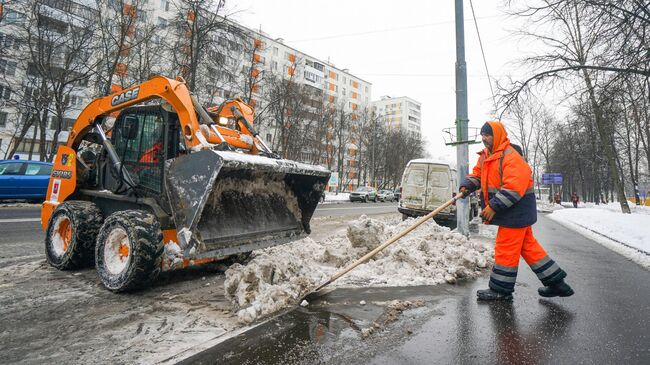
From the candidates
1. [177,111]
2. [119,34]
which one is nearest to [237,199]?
[177,111]

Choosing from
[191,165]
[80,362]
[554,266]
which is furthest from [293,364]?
[554,266]

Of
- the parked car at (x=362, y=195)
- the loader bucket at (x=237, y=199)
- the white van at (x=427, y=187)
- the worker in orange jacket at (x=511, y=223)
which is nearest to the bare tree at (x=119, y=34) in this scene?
the white van at (x=427, y=187)

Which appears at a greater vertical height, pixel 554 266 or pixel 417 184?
pixel 417 184

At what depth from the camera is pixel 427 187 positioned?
1187cm

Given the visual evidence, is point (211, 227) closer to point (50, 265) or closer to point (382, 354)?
point (382, 354)

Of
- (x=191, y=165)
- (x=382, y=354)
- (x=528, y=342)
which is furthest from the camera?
(x=191, y=165)

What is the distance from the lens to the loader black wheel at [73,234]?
4.35 meters

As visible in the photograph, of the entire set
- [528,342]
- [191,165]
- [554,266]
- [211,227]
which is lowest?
[528,342]

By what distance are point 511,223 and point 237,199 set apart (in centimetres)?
310

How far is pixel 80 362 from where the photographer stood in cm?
230

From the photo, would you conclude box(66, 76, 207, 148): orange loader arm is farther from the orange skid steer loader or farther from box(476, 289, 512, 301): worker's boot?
box(476, 289, 512, 301): worker's boot

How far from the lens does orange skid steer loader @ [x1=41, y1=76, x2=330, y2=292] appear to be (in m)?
3.51

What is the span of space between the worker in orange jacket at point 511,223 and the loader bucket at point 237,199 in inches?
83.3

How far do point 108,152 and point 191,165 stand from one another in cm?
195
